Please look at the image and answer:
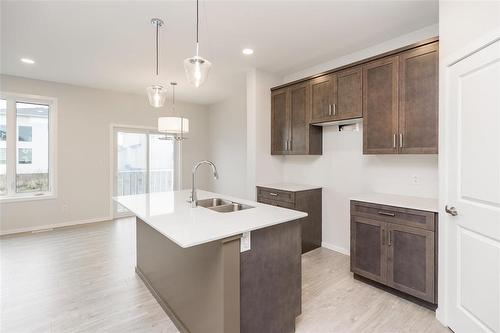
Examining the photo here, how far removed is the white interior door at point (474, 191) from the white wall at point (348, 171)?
2.79 ft

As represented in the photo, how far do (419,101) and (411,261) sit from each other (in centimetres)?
151

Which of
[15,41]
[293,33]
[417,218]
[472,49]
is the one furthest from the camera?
[15,41]

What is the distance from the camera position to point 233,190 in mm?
5883

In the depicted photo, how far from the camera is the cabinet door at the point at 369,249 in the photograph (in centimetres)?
246

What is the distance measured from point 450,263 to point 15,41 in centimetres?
508

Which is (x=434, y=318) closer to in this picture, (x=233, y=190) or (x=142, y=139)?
(x=233, y=190)

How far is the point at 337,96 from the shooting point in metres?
3.14

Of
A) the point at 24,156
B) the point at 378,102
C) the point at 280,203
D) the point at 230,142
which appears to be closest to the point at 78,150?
the point at 24,156

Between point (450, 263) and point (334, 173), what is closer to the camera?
point (450, 263)

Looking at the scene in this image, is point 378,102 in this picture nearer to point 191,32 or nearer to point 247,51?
point 247,51

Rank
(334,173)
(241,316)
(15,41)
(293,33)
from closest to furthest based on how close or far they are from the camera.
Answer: (241,316), (293,33), (15,41), (334,173)

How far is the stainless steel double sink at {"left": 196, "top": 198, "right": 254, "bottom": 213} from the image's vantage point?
2.47 m

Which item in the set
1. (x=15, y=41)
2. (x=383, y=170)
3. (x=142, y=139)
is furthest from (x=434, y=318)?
(x=142, y=139)

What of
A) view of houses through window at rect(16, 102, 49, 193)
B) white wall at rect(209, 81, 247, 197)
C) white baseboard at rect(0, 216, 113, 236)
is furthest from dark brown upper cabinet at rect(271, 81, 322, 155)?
view of houses through window at rect(16, 102, 49, 193)
